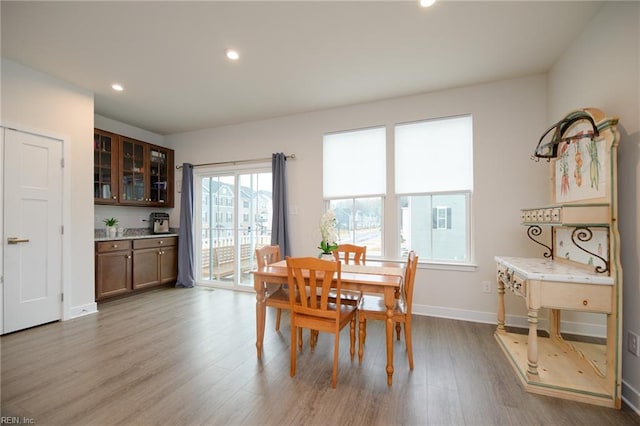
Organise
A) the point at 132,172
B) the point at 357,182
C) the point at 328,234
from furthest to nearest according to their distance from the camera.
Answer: the point at 132,172 < the point at 357,182 < the point at 328,234

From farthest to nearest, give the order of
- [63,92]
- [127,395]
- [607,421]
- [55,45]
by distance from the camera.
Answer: [63,92] < [55,45] < [127,395] < [607,421]

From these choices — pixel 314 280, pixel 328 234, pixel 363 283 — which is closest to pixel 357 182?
pixel 328 234

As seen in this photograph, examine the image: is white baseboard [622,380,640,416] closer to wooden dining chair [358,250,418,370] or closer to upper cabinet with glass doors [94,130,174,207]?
wooden dining chair [358,250,418,370]

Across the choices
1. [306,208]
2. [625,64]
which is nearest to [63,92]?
[306,208]

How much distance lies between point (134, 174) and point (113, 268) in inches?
61.0

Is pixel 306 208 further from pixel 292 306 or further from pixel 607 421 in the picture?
pixel 607 421

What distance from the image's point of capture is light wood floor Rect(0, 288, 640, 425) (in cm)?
164

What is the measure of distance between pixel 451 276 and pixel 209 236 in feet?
13.2

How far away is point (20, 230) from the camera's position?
9.23 ft

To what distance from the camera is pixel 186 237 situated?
4711mm

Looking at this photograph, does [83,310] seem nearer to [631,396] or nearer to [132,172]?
[132,172]

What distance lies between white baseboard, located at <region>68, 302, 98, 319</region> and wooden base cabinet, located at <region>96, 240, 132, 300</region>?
239 mm

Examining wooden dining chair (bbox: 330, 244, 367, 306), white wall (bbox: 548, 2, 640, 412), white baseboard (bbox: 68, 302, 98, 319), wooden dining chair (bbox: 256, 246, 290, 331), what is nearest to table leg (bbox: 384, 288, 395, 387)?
wooden dining chair (bbox: 330, 244, 367, 306)

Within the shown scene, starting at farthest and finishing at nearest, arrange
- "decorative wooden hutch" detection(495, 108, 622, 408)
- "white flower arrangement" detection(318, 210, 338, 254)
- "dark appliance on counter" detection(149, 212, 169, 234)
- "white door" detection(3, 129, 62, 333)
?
1. "dark appliance on counter" detection(149, 212, 169, 234)
2. "white door" detection(3, 129, 62, 333)
3. "white flower arrangement" detection(318, 210, 338, 254)
4. "decorative wooden hutch" detection(495, 108, 622, 408)
